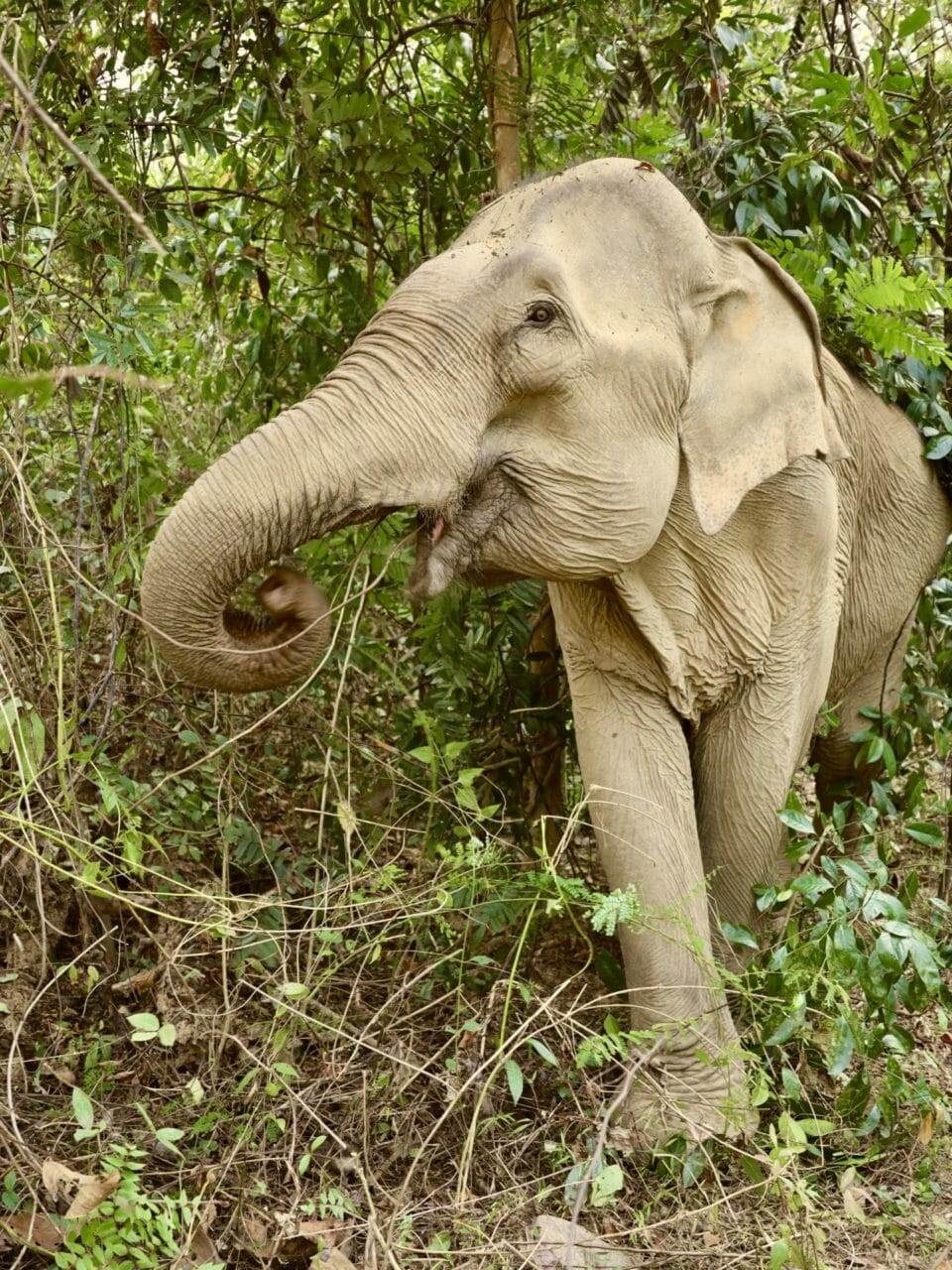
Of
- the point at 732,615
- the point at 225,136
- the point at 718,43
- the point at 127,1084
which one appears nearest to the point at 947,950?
the point at 732,615

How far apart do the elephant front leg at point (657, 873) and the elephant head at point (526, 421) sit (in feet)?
1.66

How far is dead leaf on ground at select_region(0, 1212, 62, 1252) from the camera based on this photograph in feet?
9.25

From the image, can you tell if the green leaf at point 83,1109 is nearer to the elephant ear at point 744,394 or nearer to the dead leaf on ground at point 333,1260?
the dead leaf on ground at point 333,1260

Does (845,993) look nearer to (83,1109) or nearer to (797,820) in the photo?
(797,820)

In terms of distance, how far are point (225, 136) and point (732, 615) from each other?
2.12m

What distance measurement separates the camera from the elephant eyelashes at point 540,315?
3.22m

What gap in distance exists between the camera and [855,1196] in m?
3.49

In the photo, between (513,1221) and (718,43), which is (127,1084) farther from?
(718,43)

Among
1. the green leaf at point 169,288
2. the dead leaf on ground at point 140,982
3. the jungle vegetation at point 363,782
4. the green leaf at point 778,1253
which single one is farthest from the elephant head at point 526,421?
the green leaf at point 778,1253

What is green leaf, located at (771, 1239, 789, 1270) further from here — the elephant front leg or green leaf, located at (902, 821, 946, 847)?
green leaf, located at (902, 821, 946, 847)

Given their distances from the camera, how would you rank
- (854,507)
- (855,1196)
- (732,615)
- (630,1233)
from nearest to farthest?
1. (630,1233)
2. (855,1196)
3. (732,615)
4. (854,507)

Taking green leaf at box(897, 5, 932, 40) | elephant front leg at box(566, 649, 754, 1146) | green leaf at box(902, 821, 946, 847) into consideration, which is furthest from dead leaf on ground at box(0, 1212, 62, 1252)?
green leaf at box(897, 5, 932, 40)

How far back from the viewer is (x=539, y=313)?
127 inches

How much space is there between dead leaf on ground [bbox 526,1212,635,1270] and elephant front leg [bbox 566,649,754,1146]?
0.58m
